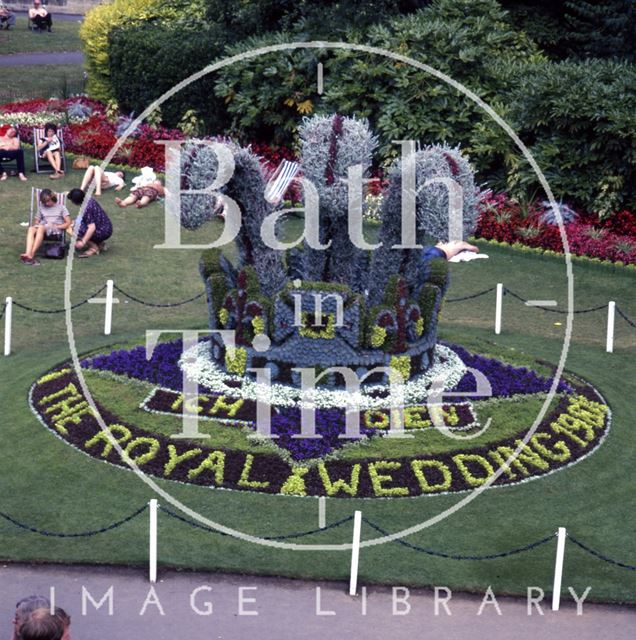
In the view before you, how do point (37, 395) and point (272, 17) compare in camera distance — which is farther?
point (272, 17)

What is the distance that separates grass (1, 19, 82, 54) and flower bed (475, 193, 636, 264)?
2692 cm

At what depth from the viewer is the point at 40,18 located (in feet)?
163

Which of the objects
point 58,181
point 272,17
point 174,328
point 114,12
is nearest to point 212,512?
point 174,328

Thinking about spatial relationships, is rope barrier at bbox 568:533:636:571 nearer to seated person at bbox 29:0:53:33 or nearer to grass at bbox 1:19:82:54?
grass at bbox 1:19:82:54

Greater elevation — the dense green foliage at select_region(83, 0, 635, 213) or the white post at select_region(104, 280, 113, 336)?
the dense green foliage at select_region(83, 0, 635, 213)

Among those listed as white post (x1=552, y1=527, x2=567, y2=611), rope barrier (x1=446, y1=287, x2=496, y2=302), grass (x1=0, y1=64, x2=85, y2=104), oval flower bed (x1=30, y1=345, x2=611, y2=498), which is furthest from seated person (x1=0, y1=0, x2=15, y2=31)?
white post (x1=552, y1=527, x2=567, y2=611)

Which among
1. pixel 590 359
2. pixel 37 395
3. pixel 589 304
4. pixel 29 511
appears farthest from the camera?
pixel 589 304

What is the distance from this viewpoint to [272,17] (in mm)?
29922

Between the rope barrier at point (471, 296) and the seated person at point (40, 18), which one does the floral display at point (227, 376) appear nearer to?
the rope barrier at point (471, 296)

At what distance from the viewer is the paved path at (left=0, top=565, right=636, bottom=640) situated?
1088 centimetres

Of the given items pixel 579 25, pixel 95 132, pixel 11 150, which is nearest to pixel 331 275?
pixel 11 150

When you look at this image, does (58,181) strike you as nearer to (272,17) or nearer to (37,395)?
(272,17)

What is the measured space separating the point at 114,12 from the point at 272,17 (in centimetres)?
528

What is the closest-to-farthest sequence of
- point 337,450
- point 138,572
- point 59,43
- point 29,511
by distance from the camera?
point 138,572
point 29,511
point 337,450
point 59,43
